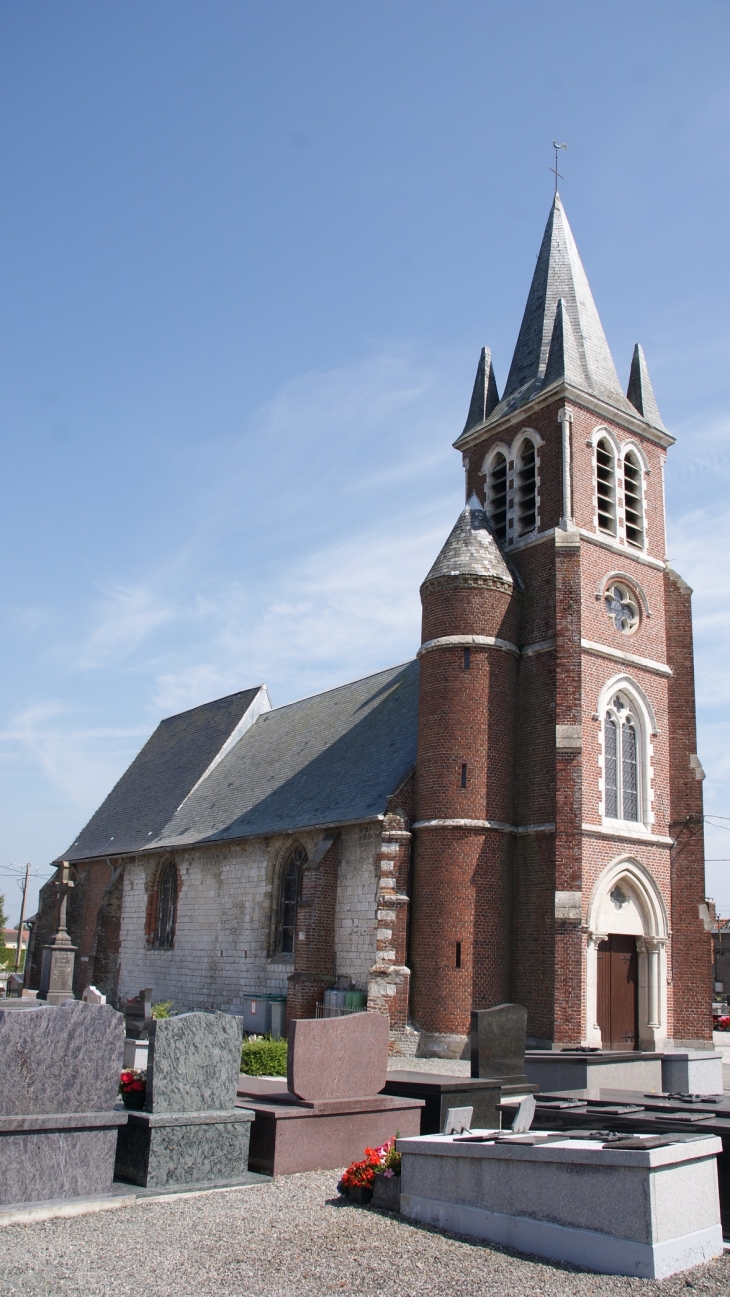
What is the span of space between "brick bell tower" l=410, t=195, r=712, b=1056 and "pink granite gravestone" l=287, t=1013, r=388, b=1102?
9.19 m

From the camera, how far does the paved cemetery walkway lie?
607 centimetres

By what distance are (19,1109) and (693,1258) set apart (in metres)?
4.86

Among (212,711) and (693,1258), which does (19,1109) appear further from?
(212,711)

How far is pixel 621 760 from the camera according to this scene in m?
20.9

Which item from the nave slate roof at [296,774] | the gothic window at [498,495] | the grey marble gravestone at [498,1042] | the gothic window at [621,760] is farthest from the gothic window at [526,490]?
the grey marble gravestone at [498,1042]

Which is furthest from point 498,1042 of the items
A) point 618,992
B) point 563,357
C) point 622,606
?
point 563,357

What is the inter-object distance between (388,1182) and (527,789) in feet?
41.3

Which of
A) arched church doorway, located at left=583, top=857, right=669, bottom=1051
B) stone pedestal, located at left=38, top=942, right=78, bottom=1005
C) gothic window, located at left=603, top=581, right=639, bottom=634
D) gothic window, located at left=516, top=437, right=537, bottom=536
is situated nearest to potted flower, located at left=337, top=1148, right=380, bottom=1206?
arched church doorway, located at left=583, top=857, right=669, bottom=1051

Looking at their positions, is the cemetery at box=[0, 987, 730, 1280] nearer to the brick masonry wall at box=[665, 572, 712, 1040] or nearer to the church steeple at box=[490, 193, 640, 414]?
the brick masonry wall at box=[665, 572, 712, 1040]

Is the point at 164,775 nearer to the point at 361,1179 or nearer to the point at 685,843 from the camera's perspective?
the point at 685,843

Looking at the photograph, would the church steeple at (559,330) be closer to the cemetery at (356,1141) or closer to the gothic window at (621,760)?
the gothic window at (621,760)

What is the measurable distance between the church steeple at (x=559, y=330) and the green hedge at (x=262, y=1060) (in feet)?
49.1

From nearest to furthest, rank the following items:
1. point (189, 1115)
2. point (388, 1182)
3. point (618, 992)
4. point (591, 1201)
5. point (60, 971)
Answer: point (591, 1201) < point (388, 1182) < point (189, 1115) < point (618, 992) < point (60, 971)

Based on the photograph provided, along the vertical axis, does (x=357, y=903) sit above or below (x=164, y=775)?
below
